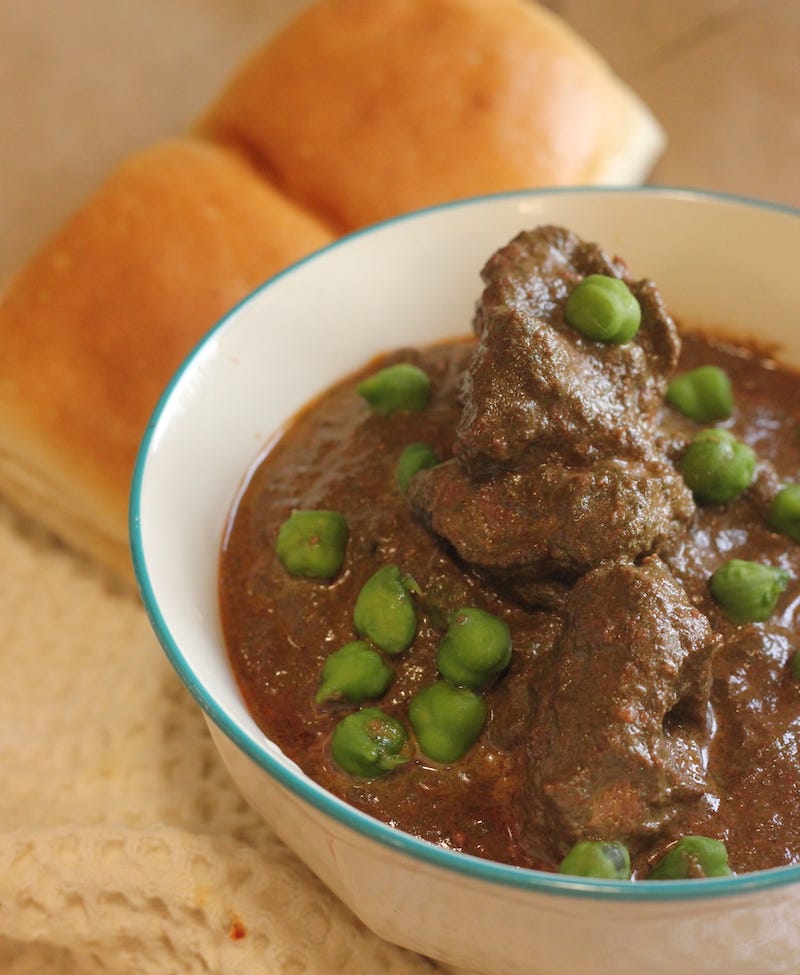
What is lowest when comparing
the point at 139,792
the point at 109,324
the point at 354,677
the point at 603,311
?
the point at 139,792

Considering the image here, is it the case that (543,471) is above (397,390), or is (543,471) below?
above

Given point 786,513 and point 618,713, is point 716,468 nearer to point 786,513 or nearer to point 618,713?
point 786,513

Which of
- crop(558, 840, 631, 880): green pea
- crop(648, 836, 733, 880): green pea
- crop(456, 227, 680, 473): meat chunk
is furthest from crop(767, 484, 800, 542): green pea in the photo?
crop(558, 840, 631, 880): green pea

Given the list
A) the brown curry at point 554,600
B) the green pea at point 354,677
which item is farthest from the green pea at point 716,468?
the green pea at point 354,677

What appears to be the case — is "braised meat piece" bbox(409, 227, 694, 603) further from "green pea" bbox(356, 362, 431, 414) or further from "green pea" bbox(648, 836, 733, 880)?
"green pea" bbox(648, 836, 733, 880)

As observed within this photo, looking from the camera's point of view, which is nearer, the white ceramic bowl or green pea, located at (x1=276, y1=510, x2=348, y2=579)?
the white ceramic bowl

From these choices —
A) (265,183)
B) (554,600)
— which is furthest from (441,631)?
(265,183)
